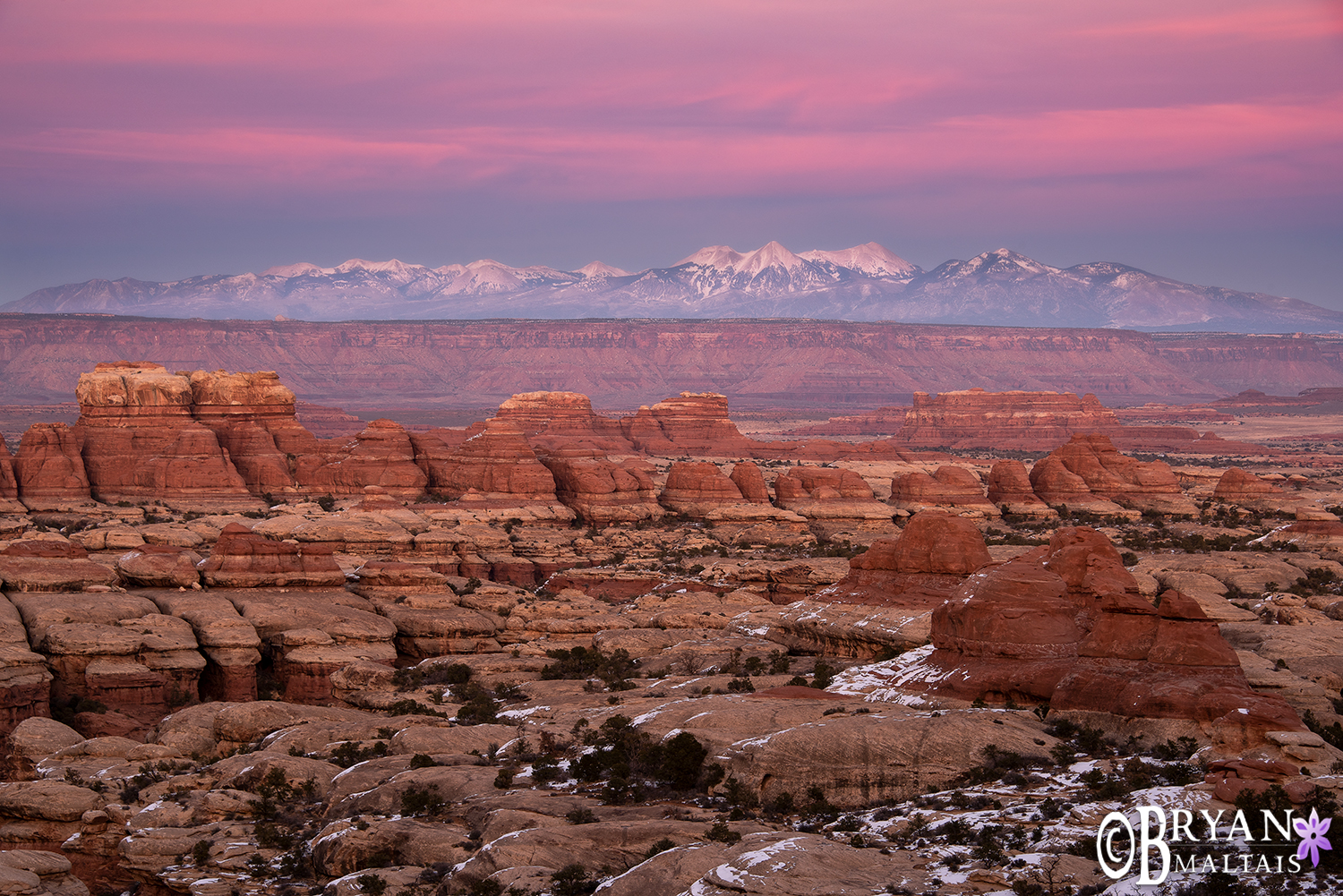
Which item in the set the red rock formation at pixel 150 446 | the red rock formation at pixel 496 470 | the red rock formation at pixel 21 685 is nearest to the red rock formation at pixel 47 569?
the red rock formation at pixel 21 685

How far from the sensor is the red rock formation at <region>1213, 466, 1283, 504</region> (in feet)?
346

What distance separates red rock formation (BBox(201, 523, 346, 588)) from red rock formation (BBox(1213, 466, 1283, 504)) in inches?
2899

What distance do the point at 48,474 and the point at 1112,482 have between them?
256 feet

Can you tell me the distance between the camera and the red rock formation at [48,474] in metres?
89.1

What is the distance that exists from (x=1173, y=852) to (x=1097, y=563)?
55.5 feet

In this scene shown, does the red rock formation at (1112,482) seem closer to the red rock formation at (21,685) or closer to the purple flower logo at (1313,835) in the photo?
the red rock formation at (21,685)

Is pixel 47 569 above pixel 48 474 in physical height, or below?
below

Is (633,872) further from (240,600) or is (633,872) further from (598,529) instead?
(598,529)

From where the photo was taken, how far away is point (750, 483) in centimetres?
9944

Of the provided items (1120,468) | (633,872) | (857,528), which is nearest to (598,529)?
(857,528)

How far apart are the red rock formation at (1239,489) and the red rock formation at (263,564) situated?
7363cm

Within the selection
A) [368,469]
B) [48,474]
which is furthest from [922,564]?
[48,474]

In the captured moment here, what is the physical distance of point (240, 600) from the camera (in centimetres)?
5622

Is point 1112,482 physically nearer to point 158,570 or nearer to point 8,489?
point 158,570
